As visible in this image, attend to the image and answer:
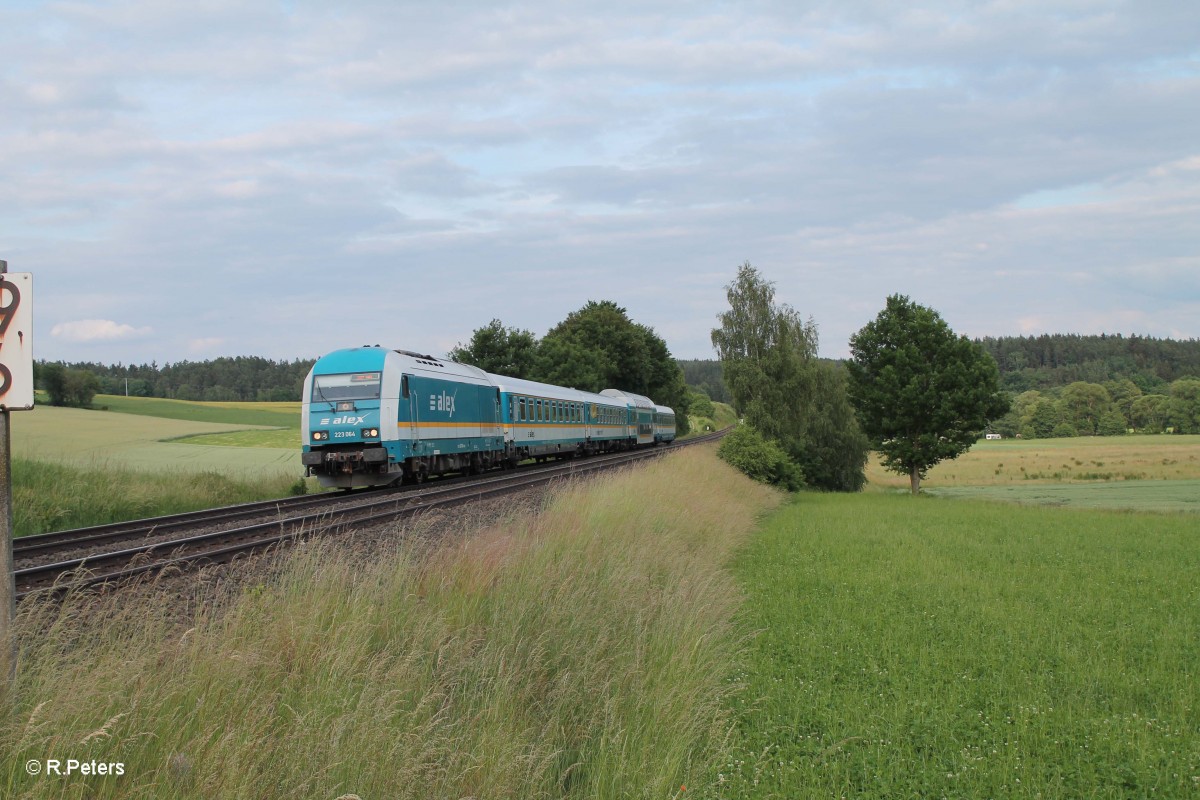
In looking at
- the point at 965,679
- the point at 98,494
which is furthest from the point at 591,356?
the point at 965,679

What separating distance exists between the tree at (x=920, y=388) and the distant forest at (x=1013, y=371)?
35.8 metres

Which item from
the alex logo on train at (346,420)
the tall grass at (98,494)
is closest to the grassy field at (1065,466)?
the alex logo on train at (346,420)

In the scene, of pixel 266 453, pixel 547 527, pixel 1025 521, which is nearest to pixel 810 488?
pixel 1025 521

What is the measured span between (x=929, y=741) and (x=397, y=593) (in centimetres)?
408

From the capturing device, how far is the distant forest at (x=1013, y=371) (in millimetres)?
97188

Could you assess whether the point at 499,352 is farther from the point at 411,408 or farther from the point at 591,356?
the point at 411,408

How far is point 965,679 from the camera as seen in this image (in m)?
7.77

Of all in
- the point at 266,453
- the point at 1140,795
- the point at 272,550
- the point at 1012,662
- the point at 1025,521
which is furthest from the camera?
the point at 266,453

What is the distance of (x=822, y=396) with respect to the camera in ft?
148

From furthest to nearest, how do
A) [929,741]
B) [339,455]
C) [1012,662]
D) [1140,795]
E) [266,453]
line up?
[266,453] < [339,455] < [1012,662] < [929,741] < [1140,795]

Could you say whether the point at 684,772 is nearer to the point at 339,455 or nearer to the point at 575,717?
the point at 575,717

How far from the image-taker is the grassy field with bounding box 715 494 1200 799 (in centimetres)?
574

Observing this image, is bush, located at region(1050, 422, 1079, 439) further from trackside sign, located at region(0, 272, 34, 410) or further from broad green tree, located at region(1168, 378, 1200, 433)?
trackside sign, located at region(0, 272, 34, 410)

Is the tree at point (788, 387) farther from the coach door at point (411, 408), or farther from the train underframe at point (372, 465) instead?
the coach door at point (411, 408)
